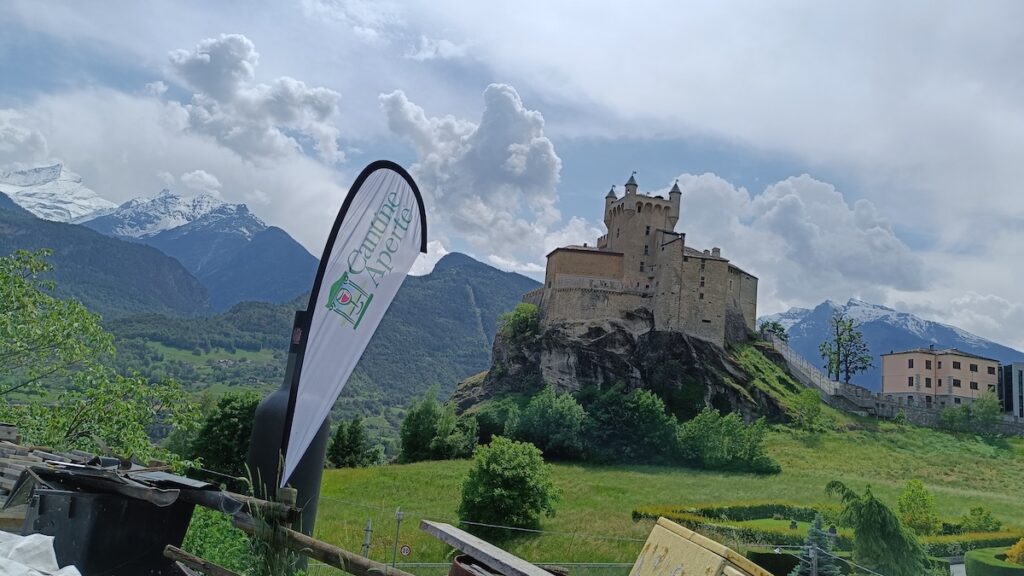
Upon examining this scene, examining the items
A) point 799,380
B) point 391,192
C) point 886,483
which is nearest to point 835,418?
point 799,380

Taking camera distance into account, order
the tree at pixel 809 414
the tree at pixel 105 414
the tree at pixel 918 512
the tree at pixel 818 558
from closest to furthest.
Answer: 1. the tree at pixel 818 558
2. the tree at pixel 105 414
3. the tree at pixel 918 512
4. the tree at pixel 809 414

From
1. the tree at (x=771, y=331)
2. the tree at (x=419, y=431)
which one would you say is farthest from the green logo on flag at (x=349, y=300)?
the tree at (x=771, y=331)

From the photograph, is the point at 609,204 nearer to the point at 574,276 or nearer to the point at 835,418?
the point at 574,276

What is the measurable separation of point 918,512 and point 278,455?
34.0m

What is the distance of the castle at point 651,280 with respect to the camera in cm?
6138

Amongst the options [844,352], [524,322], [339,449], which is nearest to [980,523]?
[339,449]

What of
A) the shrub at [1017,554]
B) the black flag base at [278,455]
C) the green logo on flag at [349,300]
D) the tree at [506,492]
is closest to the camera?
the black flag base at [278,455]

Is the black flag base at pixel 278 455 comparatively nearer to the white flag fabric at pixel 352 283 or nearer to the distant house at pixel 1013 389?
the white flag fabric at pixel 352 283

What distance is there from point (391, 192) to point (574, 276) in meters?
56.0

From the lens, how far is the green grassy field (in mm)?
25734

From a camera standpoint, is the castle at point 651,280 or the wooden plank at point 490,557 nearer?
the wooden plank at point 490,557

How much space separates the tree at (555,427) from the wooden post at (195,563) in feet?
148

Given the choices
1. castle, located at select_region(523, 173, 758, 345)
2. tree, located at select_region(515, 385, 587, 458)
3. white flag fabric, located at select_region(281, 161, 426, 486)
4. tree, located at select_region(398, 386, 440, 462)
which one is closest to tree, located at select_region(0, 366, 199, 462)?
white flag fabric, located at select_region(281, 161, 426, 486)

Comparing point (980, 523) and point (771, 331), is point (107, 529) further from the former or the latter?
point (771, 331)
